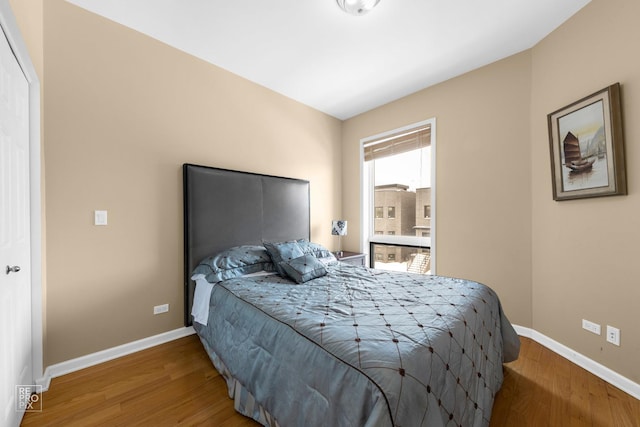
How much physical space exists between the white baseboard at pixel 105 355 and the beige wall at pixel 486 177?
290 centimetres

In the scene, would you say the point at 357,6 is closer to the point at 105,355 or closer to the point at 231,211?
the point at 231,211

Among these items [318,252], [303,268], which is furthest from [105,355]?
[318,252]

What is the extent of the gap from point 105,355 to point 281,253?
5.24 feet

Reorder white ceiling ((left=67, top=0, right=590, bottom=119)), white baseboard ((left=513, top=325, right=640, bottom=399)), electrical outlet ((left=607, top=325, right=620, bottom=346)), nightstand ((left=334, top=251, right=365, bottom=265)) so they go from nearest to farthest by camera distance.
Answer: white baseboard ((left=513, top=325, right=640, bottom=399)), electrical outlet ((left=607, top=325, right=620, bottom=346)), white ceiling ((left=67, top=0, right=590, bottom=119)), nightstand ((left=334, top=251, right=365, bottom=265))

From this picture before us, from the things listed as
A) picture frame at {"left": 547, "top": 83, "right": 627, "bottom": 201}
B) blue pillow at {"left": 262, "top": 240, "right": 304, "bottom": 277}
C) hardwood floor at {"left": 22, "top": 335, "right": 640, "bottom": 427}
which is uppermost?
picture frame at {"left": 547, "top": 83, "right": 627, "bottom": 201}

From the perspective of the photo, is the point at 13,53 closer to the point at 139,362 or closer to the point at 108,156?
the point at 108,156

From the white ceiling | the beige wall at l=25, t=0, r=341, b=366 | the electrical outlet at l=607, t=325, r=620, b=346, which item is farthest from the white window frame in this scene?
the beige wall at l=25, t=0, r=341, b=366

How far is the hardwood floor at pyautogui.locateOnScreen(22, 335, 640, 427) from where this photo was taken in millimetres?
1491

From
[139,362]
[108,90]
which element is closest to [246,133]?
[108,90]

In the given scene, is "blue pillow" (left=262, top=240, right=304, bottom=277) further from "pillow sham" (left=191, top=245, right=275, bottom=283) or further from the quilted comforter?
the quilted comforter

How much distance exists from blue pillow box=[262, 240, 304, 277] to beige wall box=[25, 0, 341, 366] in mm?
858

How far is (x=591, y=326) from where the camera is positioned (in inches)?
78.3

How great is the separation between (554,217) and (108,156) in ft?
12.6

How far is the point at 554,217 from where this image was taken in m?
2.28
